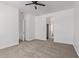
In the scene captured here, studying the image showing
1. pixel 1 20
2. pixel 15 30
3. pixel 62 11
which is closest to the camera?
pixel 1 20

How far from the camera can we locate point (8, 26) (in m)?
4.86

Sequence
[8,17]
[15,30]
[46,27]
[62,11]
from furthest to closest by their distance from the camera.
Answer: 1. [46,27]
2. [62,11]
3. [15,30]
4. [8,17]

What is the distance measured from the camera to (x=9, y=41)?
4.93 meters

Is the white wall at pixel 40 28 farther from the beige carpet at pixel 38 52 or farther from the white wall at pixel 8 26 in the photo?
the beige carpet at pixel 38 52

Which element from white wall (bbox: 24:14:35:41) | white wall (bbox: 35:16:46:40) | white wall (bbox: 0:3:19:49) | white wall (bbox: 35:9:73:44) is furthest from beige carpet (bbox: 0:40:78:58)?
white wall (bbox: 35:16:46:40)

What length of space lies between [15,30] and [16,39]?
61cm

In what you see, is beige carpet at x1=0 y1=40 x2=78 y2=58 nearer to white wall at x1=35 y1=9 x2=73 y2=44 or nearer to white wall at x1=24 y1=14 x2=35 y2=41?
white wall at x1=35 y1=9 x2=73 y2=44

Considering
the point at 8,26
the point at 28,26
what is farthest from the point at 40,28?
the point at 8,26

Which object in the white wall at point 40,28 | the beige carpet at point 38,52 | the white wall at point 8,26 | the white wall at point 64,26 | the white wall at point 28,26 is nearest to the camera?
the beige carpet at point 38,52

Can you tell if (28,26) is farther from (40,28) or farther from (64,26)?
(64,26)

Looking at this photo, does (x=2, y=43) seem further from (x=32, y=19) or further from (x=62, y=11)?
(x=62, y=11)

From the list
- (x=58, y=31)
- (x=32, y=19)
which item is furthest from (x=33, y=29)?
(x=58, y=31)

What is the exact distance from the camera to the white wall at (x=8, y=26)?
14.7ft

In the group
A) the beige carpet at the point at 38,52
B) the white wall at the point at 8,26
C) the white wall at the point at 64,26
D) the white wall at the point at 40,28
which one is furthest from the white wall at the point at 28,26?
the beige carpet at the point at 38,52
